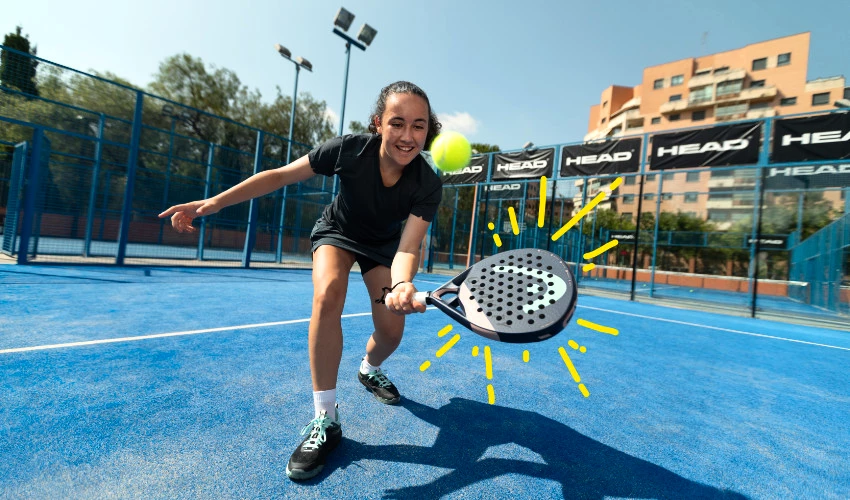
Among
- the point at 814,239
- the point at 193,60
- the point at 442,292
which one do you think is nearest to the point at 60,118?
the point at 442,292

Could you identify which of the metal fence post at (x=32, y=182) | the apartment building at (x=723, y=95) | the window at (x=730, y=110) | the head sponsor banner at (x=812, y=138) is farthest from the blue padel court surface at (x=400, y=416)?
the window at (x=730, y=110)

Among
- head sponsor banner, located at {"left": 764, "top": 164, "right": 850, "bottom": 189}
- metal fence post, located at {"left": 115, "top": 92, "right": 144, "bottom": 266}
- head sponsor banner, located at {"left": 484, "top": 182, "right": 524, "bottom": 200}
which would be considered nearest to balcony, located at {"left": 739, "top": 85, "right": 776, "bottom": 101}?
head sponsor banner, located at {"left": 764, "top": 164, "right": 850, "bottom": 189}

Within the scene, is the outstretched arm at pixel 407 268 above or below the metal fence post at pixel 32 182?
below

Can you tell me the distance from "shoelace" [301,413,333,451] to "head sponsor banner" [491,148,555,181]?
11455 mm

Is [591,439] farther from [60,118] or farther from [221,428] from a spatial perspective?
[60,118]

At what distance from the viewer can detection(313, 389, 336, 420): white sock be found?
6.52ft

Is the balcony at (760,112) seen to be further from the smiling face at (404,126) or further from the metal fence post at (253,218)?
the smiling face at (404,126)

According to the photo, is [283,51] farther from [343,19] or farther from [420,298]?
[420,298]

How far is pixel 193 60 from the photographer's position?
2812cm

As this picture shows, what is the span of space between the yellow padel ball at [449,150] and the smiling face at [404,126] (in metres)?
1.68

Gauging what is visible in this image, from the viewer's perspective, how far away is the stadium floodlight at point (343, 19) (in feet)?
41.7

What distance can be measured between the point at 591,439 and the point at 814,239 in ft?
47.4

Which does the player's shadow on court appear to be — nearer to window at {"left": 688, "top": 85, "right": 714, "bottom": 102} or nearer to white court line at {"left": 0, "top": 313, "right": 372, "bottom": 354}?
white court line at {"left": 0, "top": 313, "right": 372, "bottom": 354}

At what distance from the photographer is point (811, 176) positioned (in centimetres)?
1179
